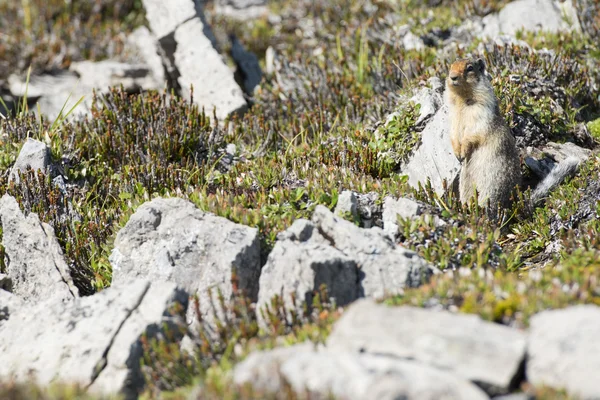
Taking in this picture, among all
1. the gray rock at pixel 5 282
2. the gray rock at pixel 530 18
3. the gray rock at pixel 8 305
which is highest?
the gray rock at pixel 530 18

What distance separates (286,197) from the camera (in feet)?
23.6

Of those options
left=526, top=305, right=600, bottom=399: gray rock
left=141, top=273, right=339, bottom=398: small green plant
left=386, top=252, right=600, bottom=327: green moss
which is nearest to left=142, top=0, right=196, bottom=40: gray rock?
left=141, top=273, right=339, bottom=398: small green plant

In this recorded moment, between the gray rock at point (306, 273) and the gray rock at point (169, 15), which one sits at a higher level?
the gray rock at point (169, 15)

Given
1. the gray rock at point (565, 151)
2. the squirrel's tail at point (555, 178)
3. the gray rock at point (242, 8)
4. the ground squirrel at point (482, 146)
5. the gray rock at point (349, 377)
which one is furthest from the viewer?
the gray rock at point (242, 8)

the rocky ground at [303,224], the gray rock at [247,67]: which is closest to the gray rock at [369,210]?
the rocky ground at [303,224]

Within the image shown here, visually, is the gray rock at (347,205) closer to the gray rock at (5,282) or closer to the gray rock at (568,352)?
the gray rock at (568,352)

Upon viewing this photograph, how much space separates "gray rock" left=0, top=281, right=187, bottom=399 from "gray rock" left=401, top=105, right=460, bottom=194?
11.7ft

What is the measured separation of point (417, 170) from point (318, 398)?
4.60m

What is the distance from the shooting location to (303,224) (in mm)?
6152

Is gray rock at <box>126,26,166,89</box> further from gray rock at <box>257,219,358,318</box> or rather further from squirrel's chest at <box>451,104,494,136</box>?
gray rock at <box>257,219,358,318</box>

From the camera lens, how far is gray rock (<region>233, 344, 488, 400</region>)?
12.8 ft

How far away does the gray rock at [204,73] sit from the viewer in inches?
431

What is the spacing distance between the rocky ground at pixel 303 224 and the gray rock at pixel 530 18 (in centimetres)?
6

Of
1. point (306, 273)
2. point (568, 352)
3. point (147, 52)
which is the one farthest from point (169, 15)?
point (568, 352)
